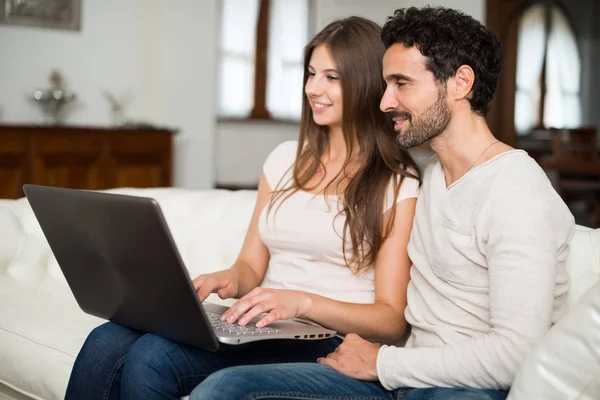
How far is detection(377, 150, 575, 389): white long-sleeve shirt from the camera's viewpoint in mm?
1357

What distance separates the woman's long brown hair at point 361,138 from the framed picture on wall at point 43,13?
450 centimetres

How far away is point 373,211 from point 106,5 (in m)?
5.11

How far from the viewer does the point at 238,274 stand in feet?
6.52

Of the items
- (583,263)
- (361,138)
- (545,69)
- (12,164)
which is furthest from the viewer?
(545,69)

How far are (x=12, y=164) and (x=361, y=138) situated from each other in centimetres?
408

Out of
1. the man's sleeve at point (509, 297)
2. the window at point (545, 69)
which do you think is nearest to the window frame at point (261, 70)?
the window at point (545, 69)

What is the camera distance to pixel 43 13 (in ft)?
19.9

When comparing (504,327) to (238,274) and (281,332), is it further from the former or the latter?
(238,274)

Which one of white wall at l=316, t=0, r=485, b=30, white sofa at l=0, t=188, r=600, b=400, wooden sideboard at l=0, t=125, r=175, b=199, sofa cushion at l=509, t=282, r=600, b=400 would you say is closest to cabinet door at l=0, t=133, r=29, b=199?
wooden sideboard at l=0, t=125, r=175, b=199

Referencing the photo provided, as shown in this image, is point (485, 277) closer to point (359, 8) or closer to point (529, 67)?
point (359, 8)

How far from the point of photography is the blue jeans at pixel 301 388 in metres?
1.40

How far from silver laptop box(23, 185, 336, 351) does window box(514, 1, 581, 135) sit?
8.99 metres

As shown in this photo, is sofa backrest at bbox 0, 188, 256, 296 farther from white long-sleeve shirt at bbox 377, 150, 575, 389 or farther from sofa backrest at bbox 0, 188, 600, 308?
white long-sleeve shirt at bbox 377, 150, 575, 389

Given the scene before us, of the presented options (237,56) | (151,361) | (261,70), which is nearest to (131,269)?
(151,361)
